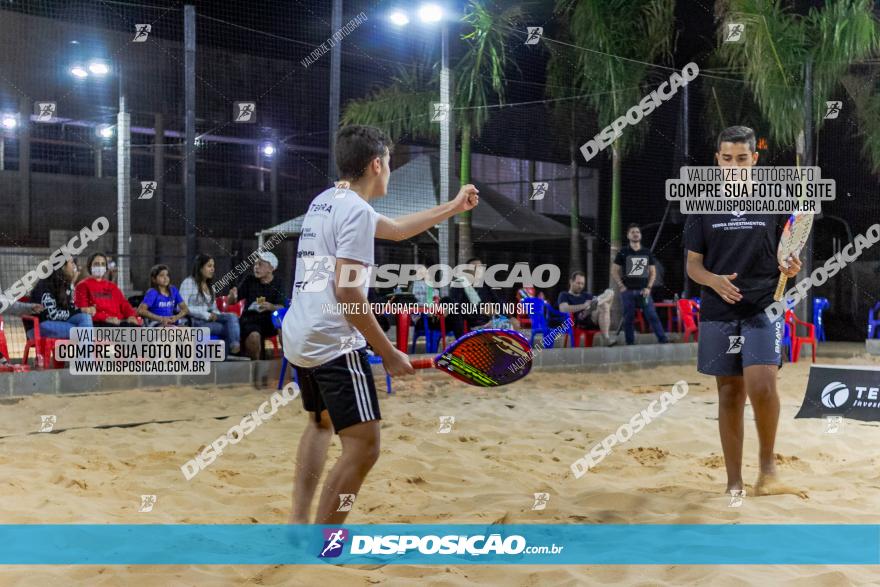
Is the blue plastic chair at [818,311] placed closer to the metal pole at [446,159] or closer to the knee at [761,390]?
the metal pole at [446,159]

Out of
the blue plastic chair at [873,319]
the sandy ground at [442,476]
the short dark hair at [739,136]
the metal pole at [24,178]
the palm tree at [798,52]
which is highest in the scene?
the palm tree at [798,52]

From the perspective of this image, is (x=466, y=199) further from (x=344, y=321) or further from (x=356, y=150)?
(x=344, y=321)

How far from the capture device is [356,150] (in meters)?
2.81

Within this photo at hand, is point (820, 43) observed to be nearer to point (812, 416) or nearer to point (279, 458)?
point (812, 416)

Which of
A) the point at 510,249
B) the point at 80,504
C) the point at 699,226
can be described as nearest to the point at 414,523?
the point at 80,504

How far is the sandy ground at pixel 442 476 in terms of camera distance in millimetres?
2623

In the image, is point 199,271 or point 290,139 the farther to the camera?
point 290,139

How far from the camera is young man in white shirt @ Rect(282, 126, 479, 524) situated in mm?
2590

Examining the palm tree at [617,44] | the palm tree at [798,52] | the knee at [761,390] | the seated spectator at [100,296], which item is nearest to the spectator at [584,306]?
the palm tree at [617,44]

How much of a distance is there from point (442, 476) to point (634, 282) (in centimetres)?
646

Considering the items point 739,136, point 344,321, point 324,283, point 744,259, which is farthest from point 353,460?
point 739,136

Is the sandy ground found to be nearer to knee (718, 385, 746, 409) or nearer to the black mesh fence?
knee (718, 385, 746, 409)

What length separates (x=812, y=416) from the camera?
221 inches

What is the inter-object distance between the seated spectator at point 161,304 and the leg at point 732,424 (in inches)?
206
